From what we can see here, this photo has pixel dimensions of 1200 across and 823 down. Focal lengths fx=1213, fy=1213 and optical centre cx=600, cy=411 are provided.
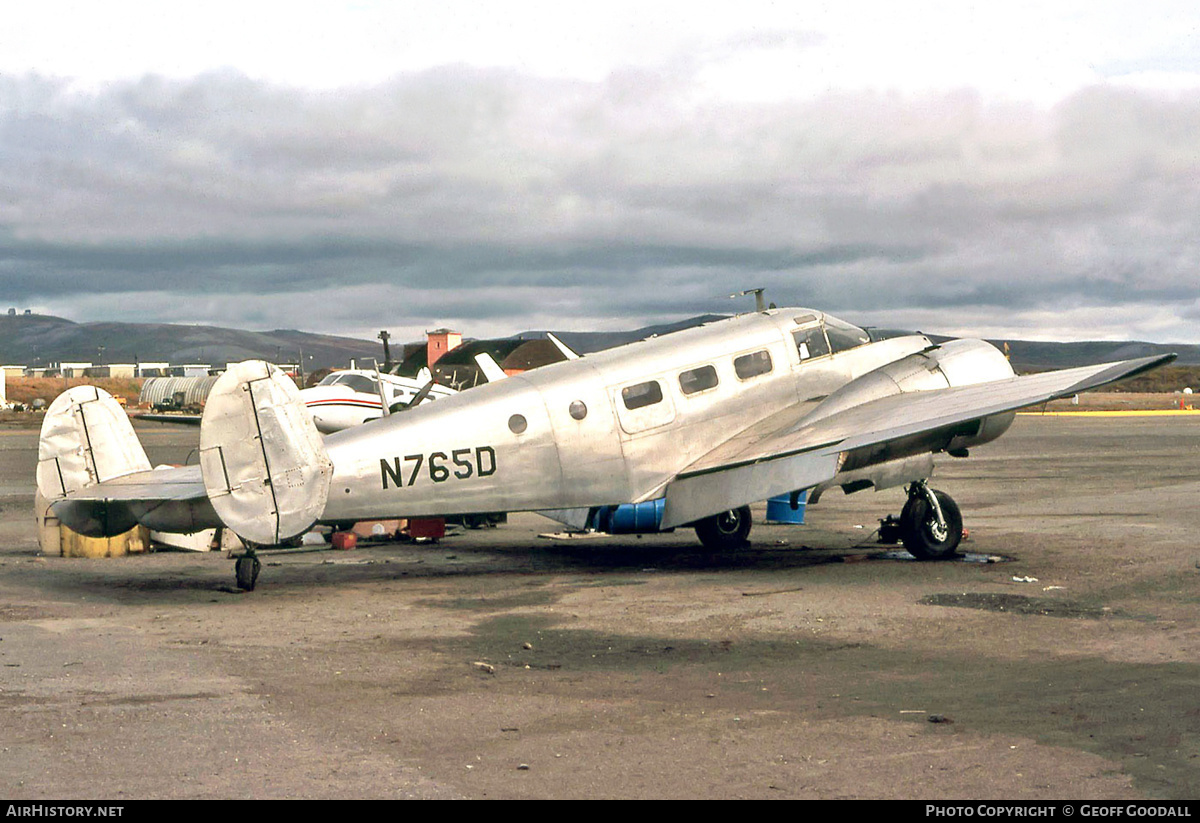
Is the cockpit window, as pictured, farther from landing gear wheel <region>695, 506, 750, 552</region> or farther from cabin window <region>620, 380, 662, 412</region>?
cabin window <region>620, 380, 662, 412</region>

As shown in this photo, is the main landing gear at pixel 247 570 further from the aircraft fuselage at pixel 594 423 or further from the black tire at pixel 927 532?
the black tire at pixel 927 532

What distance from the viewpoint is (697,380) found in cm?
1585

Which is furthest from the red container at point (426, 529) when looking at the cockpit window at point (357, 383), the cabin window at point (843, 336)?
the cockpit window at point (357, 383)

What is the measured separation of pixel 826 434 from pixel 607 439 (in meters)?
2.68

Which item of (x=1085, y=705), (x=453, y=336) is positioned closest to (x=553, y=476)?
(x=1085, y=705)

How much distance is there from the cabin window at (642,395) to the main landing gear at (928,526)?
11.8 feet

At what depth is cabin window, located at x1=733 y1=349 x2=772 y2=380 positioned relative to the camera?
16156mm

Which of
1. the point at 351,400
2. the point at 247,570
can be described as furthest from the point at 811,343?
the point at 351,400

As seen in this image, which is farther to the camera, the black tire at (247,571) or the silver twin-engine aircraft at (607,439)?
the black tire at (247,571)

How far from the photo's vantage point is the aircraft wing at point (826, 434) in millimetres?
14195

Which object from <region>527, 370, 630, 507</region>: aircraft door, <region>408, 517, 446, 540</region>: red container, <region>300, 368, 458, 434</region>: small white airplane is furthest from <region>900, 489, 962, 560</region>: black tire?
<region>300, 368, 458, 434</region>: small white airplane

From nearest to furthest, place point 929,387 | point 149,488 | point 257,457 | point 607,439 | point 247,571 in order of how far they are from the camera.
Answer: point 257,457
point 247,571
point 149,488
point 607,439
point 929,387

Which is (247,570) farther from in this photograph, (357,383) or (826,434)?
(357,383)
